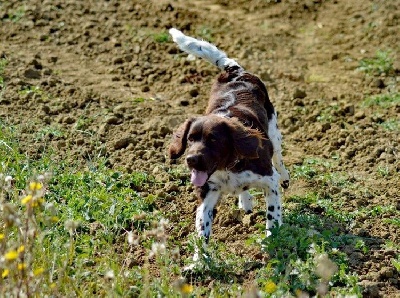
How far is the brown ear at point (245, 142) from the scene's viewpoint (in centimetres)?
612

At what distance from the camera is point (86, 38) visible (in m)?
10.8

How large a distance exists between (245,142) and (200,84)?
360cm

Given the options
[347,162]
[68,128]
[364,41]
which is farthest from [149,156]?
[364,41]

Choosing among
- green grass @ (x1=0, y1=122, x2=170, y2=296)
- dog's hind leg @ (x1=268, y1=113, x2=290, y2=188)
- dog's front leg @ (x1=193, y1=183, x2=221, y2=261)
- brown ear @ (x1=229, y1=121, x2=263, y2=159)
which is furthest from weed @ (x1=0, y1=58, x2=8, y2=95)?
brown ear @ (x1=229, y1=121, x2=263, y2=159)

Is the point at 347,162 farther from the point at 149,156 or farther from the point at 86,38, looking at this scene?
the point at 86,38

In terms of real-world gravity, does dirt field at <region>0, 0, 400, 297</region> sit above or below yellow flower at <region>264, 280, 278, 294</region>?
below

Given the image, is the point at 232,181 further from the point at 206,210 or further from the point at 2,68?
the point at 2,68

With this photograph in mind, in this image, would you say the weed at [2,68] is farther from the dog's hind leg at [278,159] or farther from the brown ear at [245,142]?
the brown ear at [245,142]

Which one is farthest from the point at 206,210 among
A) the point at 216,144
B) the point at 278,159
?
the point at 278,159

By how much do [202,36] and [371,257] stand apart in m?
5.48

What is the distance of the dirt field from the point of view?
7395 mm

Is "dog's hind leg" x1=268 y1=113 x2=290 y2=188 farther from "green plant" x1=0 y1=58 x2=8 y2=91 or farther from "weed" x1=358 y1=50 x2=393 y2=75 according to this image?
"green plant" x1=0 y1=58 x2=8 y2=91

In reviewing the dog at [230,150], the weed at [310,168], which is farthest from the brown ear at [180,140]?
the weed at [310,168]

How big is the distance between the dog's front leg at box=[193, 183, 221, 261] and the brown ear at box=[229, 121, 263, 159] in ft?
1.46
